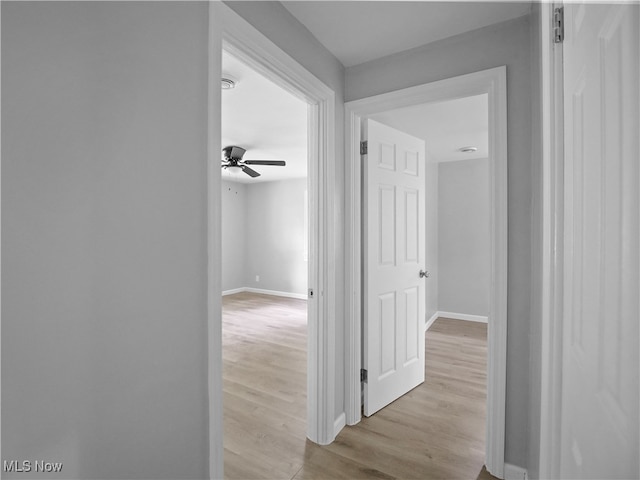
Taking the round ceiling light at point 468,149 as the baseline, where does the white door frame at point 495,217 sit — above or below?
below

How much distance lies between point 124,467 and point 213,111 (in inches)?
46.2

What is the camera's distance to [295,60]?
5.48 ft

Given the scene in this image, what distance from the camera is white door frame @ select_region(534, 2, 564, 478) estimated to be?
3.33 ft

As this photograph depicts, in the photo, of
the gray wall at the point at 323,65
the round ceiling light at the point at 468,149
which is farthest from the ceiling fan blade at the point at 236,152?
the round ceiling light at the point at 468,149

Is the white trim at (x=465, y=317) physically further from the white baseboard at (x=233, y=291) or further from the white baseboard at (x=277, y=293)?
the white baseboard at (x=233, y=291)

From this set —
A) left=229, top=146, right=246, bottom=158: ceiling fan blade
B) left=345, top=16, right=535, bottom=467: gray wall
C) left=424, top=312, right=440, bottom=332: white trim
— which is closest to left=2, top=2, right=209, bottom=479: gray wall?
left=345, top=16, right=535, bottom=467: gray wall

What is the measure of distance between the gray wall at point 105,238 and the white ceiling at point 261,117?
1167 mm

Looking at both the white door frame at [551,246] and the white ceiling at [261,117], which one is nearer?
the white door frame at [551,246]

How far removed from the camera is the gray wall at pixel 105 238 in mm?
713

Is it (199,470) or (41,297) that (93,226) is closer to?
(41,297)

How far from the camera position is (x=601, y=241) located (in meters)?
0.65

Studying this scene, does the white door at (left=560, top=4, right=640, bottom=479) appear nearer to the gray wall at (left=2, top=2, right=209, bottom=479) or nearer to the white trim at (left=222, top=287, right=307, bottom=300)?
the gray wall at (left=2, top=2, right=209, bottom=479)

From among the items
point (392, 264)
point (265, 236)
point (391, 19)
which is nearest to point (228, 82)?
point (391, 19)

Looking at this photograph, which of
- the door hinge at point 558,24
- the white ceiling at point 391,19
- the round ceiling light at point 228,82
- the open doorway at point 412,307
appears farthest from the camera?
the round ceiling light at point 228,82
